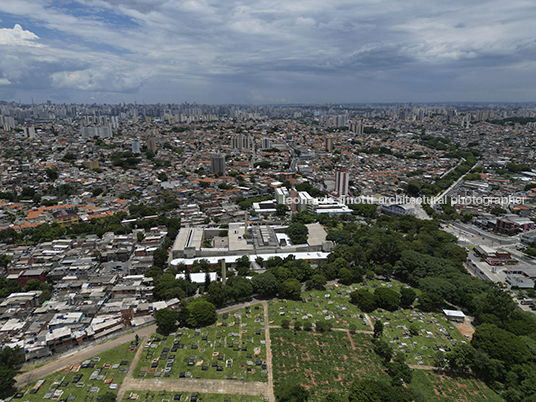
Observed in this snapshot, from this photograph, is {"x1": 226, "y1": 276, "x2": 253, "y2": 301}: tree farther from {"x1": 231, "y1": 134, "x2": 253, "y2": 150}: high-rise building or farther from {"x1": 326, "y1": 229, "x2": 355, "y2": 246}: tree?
{"x1": 231, "y1": 134, "x2": 253, "y2": 150}: high-rise building

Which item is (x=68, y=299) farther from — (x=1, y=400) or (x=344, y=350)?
(x=344, y=350)

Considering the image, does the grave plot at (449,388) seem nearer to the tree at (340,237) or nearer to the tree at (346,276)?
the tree at (346,276)

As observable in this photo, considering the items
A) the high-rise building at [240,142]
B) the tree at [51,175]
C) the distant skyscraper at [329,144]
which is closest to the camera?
the tree at [51,175]

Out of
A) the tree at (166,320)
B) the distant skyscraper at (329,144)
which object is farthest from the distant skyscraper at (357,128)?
the tree at (166,320)

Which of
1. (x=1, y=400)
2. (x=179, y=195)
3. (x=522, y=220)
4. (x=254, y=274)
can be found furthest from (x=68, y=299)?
(x=522, y=220)

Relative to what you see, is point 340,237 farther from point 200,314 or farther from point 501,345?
point 200,314

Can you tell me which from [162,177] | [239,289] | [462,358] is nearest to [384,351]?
[462,358]

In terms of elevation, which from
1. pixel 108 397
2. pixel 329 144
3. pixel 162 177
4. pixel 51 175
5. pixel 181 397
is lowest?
pixel 181 397
